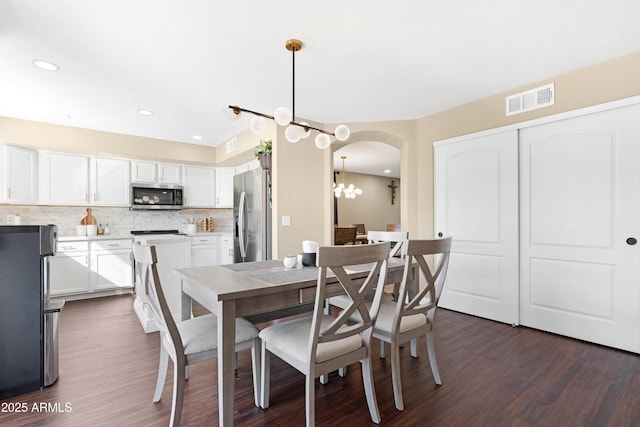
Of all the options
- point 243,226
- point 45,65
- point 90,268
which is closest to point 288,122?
point 45,65

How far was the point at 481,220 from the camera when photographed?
3.37 m

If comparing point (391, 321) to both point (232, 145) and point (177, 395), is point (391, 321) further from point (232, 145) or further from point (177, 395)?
point (232, 145)

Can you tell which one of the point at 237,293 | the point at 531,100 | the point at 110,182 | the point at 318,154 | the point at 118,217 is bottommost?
the point at 237,293

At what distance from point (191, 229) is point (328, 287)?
14.1 feet

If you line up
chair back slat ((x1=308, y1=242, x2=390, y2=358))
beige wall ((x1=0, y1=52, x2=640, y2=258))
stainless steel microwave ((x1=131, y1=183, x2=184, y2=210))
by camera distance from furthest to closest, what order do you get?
1. stainless steel microwave ((x1=131, y1=183, x2=184, y2=210))
2. beige wall ((x1=0, y1=52, x2=640, y2=258))
3. chair back slat ((x1=308, y1=242, x2=390, y2=358))

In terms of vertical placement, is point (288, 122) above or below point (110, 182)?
above

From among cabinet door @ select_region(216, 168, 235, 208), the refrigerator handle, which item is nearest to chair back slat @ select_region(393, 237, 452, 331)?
the refrigerator handle

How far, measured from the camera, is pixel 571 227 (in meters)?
2.75

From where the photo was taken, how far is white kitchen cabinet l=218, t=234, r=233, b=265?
511cm

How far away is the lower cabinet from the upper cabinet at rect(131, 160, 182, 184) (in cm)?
107

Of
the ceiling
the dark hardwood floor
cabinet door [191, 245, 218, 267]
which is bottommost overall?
the dark hardwood floor

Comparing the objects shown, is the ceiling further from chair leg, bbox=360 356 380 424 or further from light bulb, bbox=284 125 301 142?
chair leg, bbox=360 356 380 424

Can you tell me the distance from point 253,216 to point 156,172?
2204mm

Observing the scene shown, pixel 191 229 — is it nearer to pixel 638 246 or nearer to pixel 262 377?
pixel 262 377
